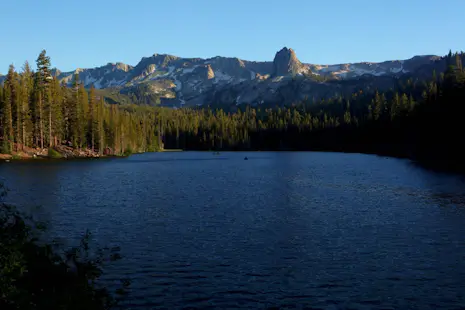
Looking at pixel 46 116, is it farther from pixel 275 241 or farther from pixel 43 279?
pixel 43 279

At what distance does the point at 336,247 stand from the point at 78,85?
459 ft

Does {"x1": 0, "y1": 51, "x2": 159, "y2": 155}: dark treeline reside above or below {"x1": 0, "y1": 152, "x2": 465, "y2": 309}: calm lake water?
above

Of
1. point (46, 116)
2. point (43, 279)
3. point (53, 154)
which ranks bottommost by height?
point (43, 279)

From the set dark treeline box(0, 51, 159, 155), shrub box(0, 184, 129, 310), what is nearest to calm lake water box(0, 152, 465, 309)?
shrub box(0, 184, 129, 310)

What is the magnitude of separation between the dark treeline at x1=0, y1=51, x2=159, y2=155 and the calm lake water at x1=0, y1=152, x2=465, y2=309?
66036 mm

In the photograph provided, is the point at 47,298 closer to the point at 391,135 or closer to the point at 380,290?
the point at 380,290

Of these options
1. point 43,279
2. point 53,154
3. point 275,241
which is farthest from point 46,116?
point 43,279

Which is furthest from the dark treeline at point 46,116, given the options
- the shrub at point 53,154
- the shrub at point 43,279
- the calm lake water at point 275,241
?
the shrub at point 43,279

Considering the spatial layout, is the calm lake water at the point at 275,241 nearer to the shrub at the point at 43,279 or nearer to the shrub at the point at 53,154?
the shrub at the point at 43,279

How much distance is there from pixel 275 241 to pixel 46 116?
11041 centimetres

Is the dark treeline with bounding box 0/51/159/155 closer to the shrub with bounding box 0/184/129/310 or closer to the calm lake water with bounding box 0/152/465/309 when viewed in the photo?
the calm lake water with bounding box 0/152/465/309

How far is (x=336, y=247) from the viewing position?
28.2m

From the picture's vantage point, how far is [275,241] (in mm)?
29781

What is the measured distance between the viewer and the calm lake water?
1995 cm
